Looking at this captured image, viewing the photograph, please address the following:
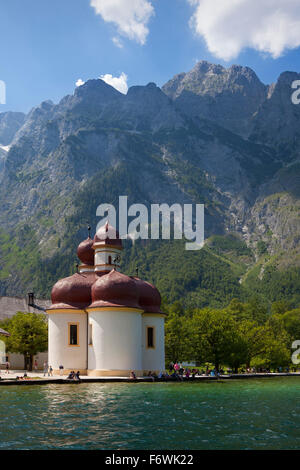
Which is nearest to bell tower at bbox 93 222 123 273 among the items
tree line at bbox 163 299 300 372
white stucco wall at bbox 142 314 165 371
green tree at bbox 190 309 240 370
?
white stucco wall at bbox 142 314 165 371

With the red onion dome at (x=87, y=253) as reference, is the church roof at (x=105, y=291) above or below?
below

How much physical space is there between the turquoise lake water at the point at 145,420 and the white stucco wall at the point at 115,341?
630 inches

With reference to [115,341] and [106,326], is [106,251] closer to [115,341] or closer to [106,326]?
Answer: [106,326]

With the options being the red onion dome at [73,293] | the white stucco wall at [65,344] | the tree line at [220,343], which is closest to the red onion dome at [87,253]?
the red onion dome at [73,293]

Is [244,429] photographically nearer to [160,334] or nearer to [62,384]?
[62,384]

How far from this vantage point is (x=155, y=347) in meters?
62.4

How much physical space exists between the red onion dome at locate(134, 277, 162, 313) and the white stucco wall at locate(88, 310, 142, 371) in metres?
4.74

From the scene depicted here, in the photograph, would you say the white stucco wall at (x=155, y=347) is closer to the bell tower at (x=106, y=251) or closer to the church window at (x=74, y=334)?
the church window at (x=74, y=334)

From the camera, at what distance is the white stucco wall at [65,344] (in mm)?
60000

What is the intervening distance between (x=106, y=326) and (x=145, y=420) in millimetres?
31205

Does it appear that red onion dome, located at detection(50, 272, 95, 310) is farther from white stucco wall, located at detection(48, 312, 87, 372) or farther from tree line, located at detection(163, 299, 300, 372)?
tree line, located at detection(163, 299, 300, 372)

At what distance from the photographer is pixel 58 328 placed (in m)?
61.2

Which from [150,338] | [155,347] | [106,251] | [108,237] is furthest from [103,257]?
[155,347]

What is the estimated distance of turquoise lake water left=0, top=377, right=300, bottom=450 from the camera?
2092 cm
